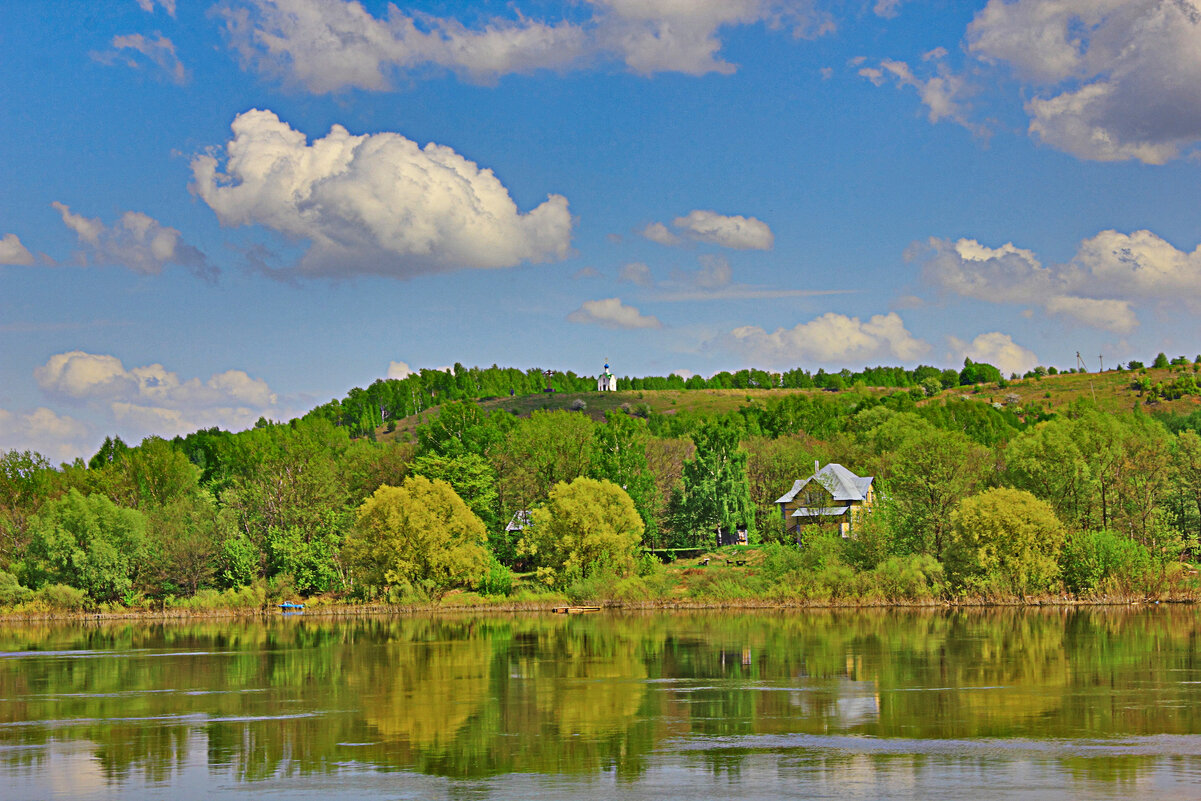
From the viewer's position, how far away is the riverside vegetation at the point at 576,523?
84.8m

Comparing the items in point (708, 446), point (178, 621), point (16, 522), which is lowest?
point (178, 621)

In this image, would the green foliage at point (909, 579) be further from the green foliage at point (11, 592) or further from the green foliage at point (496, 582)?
the green foliage at point (11, 592)

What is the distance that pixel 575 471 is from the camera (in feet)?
378

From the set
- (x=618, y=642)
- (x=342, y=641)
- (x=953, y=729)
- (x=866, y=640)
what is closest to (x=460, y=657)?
(x=618, y=642)

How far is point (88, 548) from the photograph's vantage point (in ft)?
326

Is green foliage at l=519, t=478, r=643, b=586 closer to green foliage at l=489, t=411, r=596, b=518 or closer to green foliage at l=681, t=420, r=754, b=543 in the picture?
green foliage at l=681, t=420, r=754, b=543

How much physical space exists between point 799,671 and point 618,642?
1749 centimetres

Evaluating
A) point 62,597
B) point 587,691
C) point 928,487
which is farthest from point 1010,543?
point 62,597

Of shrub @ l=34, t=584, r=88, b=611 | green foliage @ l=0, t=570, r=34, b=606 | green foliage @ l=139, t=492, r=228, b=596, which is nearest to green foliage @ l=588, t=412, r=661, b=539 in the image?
green foliage @ l=139, t=492, r=228, b=596

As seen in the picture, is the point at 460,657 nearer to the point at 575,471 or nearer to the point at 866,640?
the point at 866,640

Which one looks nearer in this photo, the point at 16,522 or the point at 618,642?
the point at 618,642

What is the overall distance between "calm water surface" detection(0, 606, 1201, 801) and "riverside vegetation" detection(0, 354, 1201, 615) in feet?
51.9

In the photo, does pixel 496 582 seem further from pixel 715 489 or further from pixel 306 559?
pixel 715 489

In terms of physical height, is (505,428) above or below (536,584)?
above
